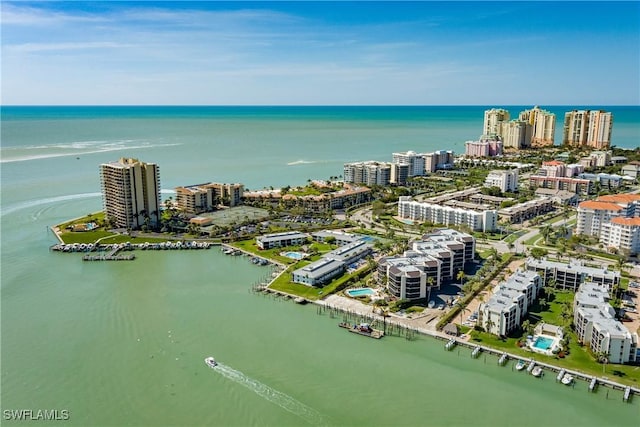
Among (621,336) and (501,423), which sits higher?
(621,336)

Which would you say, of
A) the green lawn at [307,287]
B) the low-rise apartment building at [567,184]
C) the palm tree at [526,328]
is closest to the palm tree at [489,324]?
the palm tree at [526,328]

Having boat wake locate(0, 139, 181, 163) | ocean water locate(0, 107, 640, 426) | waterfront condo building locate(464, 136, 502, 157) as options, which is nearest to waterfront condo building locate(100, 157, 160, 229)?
ocean water locate(0, 107, 640, 426)

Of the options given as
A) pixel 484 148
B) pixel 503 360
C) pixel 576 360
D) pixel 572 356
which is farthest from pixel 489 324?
pixel 484 148

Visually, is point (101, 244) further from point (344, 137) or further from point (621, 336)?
point (344, 137)

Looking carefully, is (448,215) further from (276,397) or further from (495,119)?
(495,119)

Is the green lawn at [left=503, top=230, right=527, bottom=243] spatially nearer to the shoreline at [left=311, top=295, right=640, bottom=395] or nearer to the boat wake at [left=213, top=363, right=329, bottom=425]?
the shoreline at [left=311, top=295, right=640, bottom=395]

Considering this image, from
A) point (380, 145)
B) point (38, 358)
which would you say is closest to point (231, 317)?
point (38, 358)
